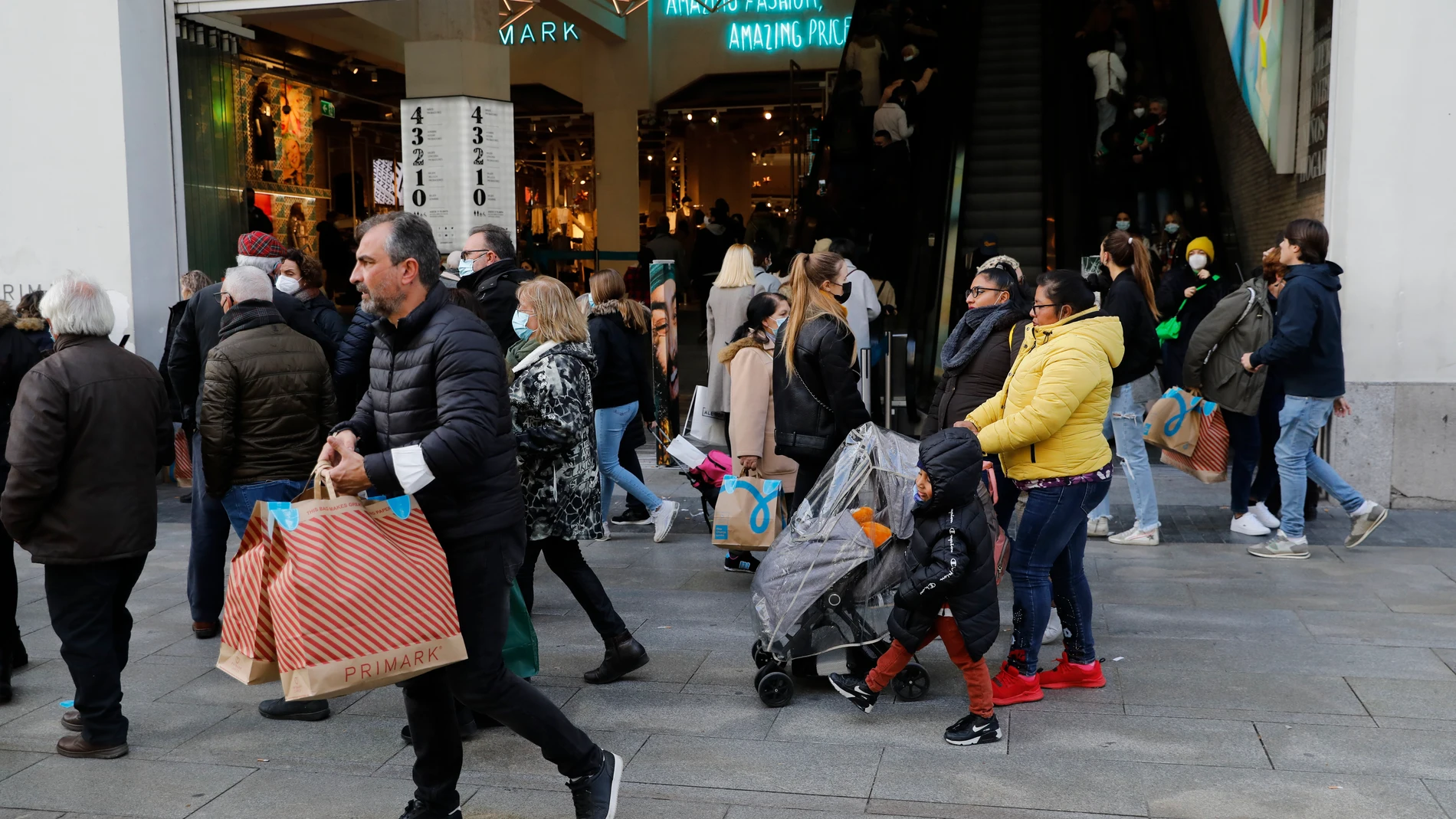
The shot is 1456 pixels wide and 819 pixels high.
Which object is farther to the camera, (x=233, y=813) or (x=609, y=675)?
(x=609, y=675)

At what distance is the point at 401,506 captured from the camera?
125 inches

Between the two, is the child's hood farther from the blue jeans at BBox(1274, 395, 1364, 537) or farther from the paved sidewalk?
the blue jeans at BBox(1274, 395, 1364, 537)

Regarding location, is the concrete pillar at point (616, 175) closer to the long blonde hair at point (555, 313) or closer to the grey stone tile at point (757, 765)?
the long blonde hair at point (555, 313)

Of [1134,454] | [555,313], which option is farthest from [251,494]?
[1134,454]

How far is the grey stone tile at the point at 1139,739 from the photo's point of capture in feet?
13.4

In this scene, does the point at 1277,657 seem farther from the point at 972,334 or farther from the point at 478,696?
the point at 478,696

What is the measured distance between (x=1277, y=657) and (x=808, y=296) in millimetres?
2593

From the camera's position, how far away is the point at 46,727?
4609 mm

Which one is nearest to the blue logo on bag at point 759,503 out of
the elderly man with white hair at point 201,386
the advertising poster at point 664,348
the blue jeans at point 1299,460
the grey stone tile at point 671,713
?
the grey stone tile at point 671,713

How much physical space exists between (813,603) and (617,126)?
1557 centimetres

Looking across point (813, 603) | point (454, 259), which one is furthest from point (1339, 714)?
point (454, 259)

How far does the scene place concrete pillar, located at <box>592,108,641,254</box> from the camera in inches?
754

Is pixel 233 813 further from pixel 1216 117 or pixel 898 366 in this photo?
pixel 1216 117

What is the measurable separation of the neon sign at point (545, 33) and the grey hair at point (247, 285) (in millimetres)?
14568
